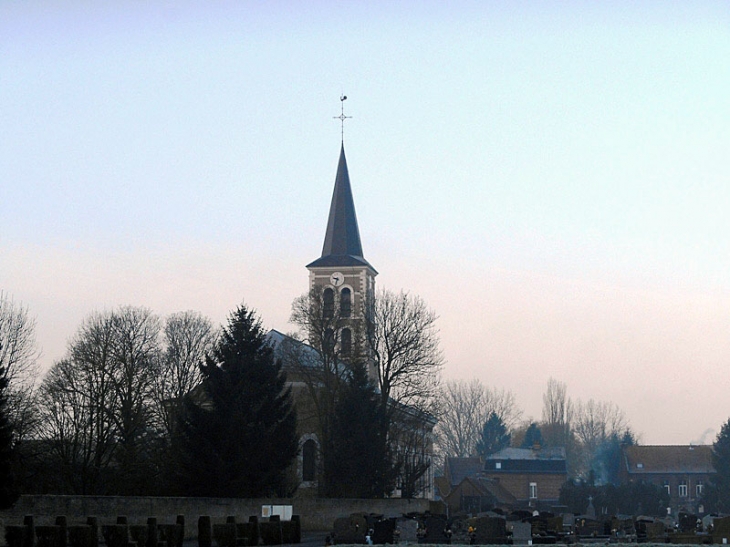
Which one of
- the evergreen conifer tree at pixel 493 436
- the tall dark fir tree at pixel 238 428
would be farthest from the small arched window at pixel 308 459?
the evergreen conifer tree at pixel 493 436

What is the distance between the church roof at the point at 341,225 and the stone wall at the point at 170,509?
3335 cm

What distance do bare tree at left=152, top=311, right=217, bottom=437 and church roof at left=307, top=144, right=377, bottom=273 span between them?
55.4ft

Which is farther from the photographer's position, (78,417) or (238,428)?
(78,417)

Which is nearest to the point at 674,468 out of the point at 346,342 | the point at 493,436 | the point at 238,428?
the point at 493,436

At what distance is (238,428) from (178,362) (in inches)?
843

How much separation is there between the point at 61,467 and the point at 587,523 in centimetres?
2258

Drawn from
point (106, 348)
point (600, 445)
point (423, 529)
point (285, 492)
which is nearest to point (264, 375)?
point (285, 492)

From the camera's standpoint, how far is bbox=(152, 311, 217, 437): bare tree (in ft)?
190

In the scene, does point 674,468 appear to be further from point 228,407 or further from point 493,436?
point 228,407

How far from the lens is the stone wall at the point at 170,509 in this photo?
3036 cm

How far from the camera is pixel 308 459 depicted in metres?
62.8

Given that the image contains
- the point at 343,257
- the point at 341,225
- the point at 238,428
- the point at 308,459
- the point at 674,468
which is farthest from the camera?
the point at 674,468

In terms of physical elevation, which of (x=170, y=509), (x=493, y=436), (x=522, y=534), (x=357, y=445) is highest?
(x=493, y=436)

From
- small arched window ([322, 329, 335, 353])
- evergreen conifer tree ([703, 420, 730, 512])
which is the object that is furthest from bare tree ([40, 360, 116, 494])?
evergreen conifer tree ([703, 420, 730, 512])
